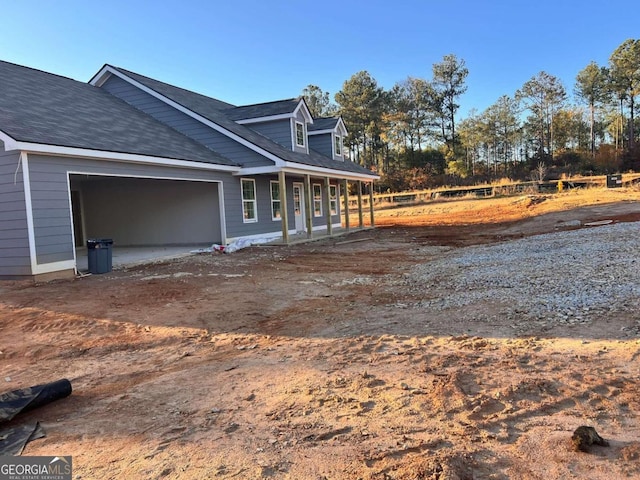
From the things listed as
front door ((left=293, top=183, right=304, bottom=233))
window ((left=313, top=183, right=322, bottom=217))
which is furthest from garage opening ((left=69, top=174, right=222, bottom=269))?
window ((left=313, top=183, right=322, bottom=217))

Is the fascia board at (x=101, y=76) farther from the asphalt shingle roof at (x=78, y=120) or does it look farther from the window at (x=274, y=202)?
the window at (x=274, y=202)

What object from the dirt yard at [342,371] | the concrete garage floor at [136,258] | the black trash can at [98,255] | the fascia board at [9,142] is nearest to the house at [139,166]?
the fascia board at [9,142]

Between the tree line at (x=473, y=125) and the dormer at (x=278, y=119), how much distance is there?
99.0ft

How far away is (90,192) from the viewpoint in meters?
A: 17.4

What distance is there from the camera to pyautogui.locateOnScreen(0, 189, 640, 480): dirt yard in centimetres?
267

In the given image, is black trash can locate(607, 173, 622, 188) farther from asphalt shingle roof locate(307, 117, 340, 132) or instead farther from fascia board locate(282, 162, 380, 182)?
asphalt shingle roof locate(307, 117, 340, 132)

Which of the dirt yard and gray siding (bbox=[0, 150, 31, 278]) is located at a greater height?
gray siding (bbox=[0, 150, 31, 278])

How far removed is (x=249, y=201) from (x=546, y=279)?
11435 millimetres

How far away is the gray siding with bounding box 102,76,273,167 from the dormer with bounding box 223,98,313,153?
8.40ft

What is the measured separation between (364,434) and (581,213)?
21.3 m

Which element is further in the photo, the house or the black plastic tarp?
the house

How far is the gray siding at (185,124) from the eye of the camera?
15.8 metres

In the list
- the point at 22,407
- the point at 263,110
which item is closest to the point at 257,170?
the point at 263,110

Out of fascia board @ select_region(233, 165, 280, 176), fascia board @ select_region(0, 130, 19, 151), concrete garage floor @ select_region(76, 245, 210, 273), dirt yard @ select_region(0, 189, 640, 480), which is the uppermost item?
fascia board @ select_region(0, 130, 19, 151)
